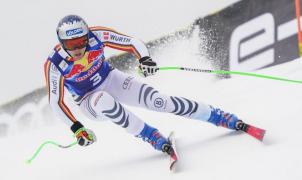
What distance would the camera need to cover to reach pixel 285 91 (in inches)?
177

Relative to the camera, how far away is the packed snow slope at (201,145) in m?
3.41

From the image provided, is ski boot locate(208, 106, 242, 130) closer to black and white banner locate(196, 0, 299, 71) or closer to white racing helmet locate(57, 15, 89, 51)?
white racing helmet locate(57, 15, 89, 51)

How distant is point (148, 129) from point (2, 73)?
477 centimetres

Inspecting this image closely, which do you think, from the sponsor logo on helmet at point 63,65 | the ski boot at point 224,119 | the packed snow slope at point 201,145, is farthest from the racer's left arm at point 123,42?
the packed snow slope at point 201,145

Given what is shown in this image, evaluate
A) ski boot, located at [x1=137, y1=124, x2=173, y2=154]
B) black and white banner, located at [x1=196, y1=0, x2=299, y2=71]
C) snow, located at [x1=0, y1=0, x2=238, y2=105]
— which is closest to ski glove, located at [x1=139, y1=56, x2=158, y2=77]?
ski boot, located at [x1=137, y1=124, x2=173, y2=154]

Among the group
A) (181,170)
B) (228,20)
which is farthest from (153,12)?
(181,170)

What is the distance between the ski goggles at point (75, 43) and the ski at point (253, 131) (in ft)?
4.43

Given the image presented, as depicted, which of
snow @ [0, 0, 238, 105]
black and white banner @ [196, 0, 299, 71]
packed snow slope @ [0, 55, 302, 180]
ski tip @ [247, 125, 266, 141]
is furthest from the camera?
snow @ [0, 0, 238, 105]

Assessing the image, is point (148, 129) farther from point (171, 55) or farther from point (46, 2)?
point (46, 2)

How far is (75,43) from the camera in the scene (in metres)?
4.00

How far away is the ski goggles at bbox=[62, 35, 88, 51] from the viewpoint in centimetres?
399

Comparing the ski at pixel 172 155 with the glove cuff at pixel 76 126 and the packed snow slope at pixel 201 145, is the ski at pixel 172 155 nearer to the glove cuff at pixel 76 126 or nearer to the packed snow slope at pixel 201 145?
the packed snow slope at pixel 201 145

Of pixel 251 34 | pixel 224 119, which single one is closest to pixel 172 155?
pixel 224 119

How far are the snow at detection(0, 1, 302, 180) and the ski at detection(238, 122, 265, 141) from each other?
1.6 inches
